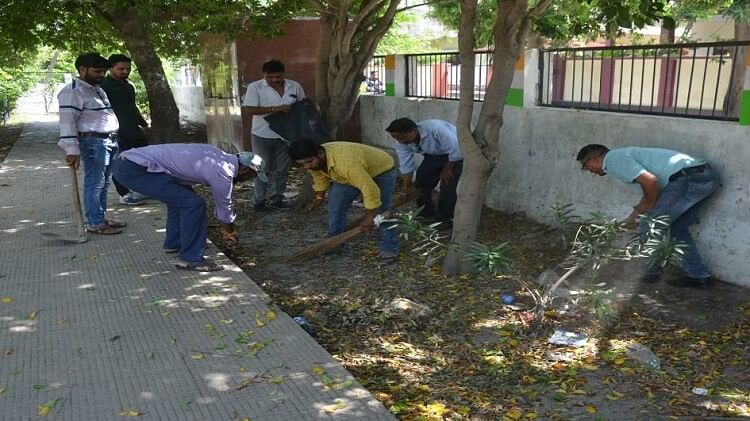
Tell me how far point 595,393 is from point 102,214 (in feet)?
15.6

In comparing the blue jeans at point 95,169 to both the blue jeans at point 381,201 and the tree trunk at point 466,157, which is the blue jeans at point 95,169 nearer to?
the blue jeans at point 381,201

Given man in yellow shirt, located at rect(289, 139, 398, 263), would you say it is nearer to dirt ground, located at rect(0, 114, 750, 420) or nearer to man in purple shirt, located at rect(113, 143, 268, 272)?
dirt ground, located at rect(0, 114, 750, 420)

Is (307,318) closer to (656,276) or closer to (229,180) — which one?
(229,180)

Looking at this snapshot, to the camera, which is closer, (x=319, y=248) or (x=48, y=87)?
(x=319, y=248)

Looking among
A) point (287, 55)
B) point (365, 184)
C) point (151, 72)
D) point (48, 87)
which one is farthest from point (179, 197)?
point (48, 87)

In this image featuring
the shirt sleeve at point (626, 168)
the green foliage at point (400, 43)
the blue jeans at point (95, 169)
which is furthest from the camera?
the green foliage at point (400, 43)

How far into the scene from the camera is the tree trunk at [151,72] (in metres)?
11.0

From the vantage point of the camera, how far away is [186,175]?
491 cm

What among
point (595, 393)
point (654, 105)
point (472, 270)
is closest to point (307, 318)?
point (472, 270)

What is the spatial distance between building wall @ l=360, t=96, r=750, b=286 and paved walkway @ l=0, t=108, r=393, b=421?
312cm

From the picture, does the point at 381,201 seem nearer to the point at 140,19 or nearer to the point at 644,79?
the point at 644,79

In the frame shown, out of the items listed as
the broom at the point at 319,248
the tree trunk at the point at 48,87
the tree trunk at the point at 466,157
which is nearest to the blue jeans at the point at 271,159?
the broom at the point at 319,248

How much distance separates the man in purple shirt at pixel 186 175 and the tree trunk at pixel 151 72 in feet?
22.3

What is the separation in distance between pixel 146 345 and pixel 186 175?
162 centimetres
